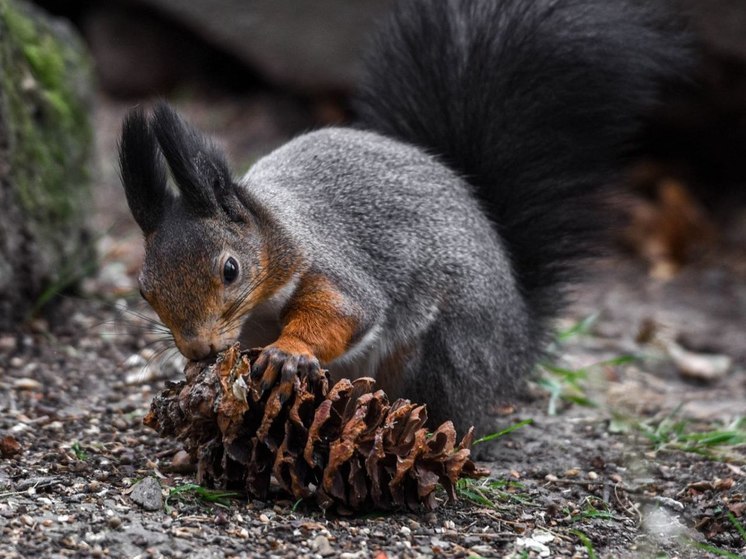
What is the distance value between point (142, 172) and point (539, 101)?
1549 millimetres

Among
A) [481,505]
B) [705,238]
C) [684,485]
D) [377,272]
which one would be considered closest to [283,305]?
[377,272]

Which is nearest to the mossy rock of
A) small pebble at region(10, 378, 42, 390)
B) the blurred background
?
the blurred background

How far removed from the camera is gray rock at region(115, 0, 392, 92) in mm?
6488

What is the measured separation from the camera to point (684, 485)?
10.1 ft

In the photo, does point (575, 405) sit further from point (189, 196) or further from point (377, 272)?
point (189, 196)

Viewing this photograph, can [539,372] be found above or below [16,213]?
below

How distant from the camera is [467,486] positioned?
9.30 feet

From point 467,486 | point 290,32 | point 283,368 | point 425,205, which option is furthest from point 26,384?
point 290,32

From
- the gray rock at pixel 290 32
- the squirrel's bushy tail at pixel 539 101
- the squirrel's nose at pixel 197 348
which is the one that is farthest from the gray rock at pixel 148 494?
the gray rock at pixel 290 32

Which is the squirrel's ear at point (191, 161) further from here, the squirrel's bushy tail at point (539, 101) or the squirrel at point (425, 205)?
the squirrel's bushy tail at point (539, 101)

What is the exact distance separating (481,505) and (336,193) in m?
1.14

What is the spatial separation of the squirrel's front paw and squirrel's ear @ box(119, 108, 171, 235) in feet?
1.76

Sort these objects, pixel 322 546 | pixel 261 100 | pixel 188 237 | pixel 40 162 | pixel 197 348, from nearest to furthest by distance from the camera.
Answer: pixel 322 546
pixel 197 348
pixel 188 237
pixel 40 162
pixel 261 100

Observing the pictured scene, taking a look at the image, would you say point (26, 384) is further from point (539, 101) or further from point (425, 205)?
point (539, 101)
